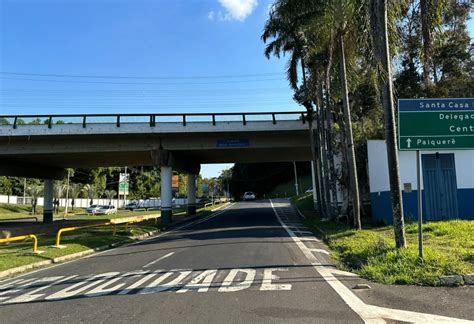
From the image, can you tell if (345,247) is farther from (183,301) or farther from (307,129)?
(307,129)

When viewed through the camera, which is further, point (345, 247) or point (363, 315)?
point (345, 247)

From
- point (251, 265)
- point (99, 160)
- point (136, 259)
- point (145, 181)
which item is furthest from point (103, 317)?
point (145, 181)

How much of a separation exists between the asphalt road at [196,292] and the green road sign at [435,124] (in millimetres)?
3706

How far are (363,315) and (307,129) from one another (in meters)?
28.0

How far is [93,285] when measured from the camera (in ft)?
32.9

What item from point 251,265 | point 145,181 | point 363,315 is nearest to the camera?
point 363,315

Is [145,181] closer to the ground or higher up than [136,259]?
higher up

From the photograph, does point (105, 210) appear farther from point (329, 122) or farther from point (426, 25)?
point (426, 25)

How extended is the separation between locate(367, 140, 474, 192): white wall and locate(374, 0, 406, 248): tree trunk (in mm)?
10164

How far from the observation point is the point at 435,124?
1127 centimetres

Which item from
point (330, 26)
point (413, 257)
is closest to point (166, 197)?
point (330, 26)

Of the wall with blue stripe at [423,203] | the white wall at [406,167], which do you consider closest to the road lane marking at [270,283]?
the wall with blue stripe at [423,203]

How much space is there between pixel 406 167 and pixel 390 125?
35.1ft

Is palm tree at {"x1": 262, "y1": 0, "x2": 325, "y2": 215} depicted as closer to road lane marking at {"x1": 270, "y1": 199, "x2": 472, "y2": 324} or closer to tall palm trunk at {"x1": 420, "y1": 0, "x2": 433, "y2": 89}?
tall palm trunk at {"x1": 420, "y1": 0, "x2": 433, "y2": 89}
